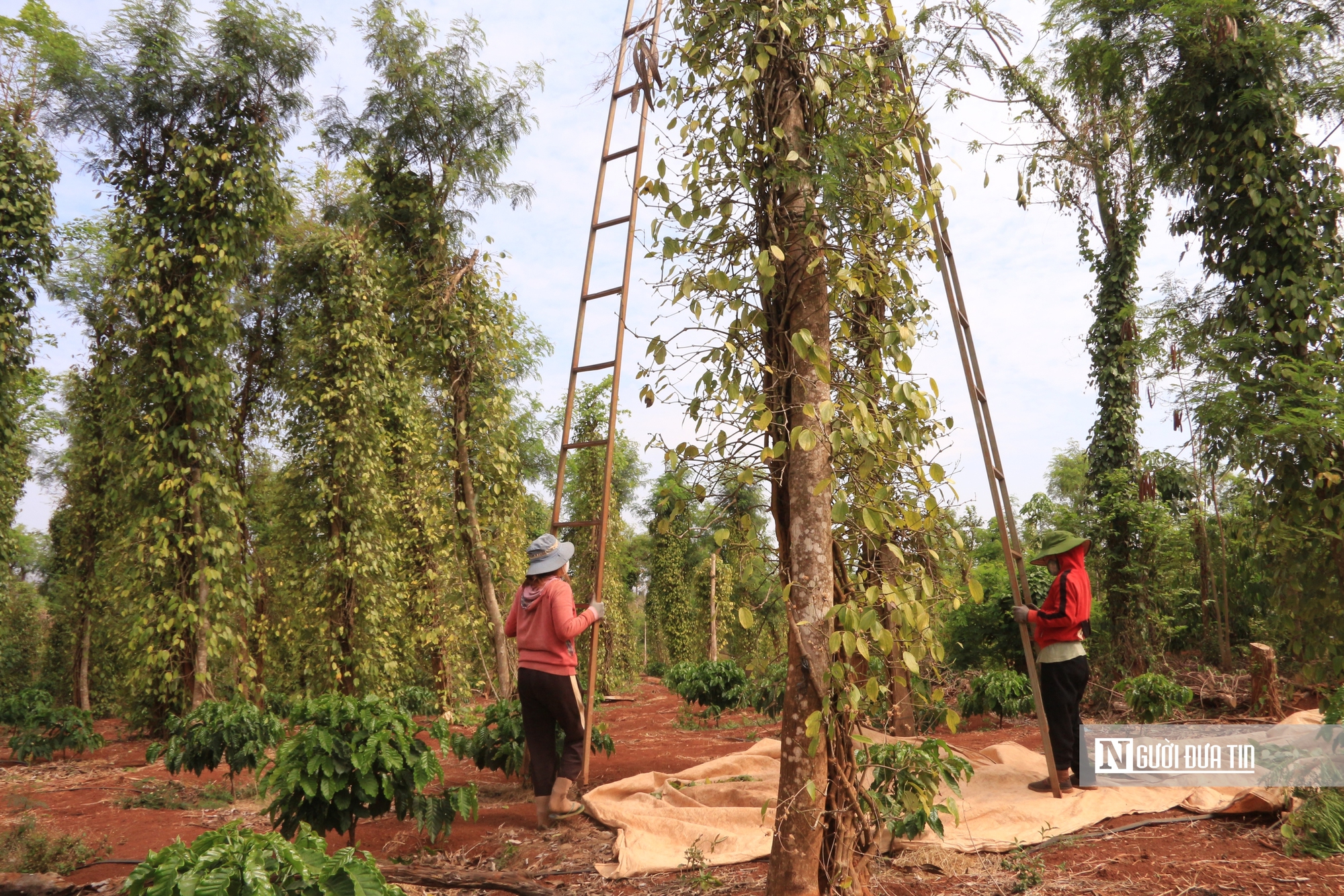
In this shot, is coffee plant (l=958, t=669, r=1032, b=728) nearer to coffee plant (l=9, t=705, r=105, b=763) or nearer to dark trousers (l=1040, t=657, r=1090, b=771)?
dark trousers (l=1040, t=657, r=1090, b=771)

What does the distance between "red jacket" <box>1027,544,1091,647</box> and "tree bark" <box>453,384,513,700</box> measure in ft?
16.6

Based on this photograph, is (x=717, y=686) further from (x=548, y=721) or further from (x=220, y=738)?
(x=220, y=738)

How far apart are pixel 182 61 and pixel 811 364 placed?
32.2ft

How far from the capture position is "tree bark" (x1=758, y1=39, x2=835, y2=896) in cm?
329

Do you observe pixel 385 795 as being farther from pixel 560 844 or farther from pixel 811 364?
pixel 811 364

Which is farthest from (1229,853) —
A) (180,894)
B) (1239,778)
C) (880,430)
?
(180,894)

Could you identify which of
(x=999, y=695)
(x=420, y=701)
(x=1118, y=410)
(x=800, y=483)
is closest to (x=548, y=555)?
(x=800, y=483)

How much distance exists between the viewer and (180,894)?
93.5 inches

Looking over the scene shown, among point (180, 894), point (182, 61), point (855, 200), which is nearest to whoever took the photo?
point (180, 894)

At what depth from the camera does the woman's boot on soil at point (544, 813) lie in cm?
516

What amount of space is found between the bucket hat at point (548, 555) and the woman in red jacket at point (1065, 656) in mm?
3020

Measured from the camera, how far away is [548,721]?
5.37 meters

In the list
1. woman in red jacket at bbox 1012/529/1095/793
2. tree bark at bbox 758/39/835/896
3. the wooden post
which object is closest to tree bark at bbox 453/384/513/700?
woman in red jacket at bbox 1012/529/1095/793

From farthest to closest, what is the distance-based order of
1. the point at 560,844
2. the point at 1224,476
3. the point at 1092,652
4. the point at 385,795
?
the point at 1092,652
the point at 1224,476
the point at 560,844
the point at 385,795
